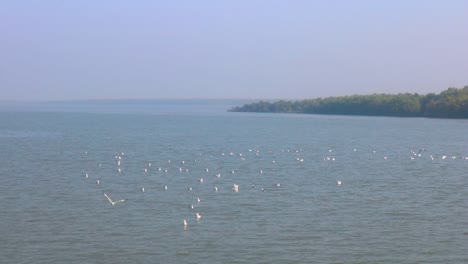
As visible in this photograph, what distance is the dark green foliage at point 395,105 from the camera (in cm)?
11381

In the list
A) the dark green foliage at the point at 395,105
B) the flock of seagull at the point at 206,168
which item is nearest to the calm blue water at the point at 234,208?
the flock of seagull at the point at 206,168

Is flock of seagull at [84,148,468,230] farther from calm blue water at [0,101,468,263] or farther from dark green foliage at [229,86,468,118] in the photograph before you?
dark green foliage at [229,86,468,118]

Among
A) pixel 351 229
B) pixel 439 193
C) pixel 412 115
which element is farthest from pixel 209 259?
pixel 412 115

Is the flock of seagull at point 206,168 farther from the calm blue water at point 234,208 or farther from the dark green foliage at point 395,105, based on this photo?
the dark green foliage at point 395,105

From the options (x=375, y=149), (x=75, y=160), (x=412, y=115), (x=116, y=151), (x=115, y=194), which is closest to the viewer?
(x=115, y=194)

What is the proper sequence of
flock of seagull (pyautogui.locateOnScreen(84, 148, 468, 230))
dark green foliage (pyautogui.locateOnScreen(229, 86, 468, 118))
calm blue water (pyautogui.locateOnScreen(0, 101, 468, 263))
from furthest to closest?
1. dark green foliage (pyautogui.locateOnScreen(229, 86, 468, 118))
2. flock of seagull (pyautogui.locateOnScreen(84, 148, 468, 230))
3. calm blue water (pyautogui.locateOnScreen(0, 101, 468, 263))

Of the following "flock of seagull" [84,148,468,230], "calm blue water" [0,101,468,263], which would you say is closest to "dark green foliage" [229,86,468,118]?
"flock of seagull" [84,148,468,230]

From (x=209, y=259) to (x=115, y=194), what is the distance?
10.5 m

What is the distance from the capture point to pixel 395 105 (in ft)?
418

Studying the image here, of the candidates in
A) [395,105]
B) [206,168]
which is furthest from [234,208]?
[395,105]

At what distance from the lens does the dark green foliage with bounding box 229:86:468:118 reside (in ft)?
373

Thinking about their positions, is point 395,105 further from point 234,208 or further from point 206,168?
point 234,208

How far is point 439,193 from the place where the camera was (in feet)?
93.9

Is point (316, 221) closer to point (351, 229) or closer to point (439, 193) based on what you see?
point (351, 229)
